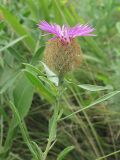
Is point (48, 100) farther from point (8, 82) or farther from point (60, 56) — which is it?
point (60, 56)

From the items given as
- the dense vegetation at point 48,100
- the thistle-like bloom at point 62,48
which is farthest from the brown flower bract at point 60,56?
the dense vegetation at point 48,100

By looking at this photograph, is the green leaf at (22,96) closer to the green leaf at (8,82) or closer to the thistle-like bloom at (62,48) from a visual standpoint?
the green leaf at (8,82)

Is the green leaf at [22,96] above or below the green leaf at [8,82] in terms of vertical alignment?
below

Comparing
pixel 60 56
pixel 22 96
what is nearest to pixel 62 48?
pixel 60 56

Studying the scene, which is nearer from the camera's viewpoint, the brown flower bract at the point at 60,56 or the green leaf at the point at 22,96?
the brown flower bract at the point at 60,56

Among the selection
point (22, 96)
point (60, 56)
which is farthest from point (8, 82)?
point (60, 56)

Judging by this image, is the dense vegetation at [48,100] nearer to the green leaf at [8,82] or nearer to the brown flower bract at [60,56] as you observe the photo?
the green leaf at [8,82]

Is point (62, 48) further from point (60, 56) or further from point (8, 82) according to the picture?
point (8, 82)

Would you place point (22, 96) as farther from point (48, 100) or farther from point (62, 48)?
point (62, 48)

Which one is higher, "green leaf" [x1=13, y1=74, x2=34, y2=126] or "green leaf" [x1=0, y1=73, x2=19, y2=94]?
"green leaf" [x1=0, y1=73, x2=19, y2=94]

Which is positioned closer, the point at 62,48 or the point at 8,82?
the point at 62,48

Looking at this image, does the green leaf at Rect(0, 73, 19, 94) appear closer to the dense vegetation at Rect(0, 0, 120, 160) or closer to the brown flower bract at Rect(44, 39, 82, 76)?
the dense vegetation at Rect(0, 0, 120, 160)

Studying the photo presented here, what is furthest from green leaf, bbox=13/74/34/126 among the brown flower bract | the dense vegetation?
the brown flower bract
